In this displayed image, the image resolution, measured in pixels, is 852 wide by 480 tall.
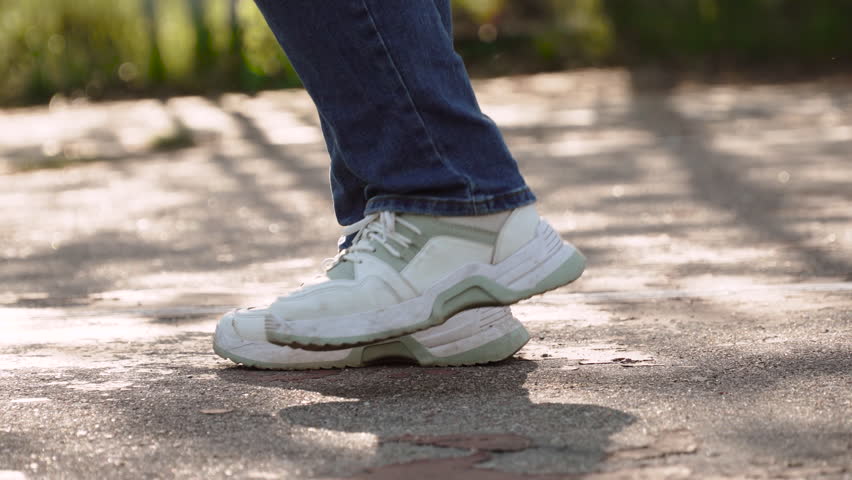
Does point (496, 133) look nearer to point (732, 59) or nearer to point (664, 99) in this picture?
point (664, 99)

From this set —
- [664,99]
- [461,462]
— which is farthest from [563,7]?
[461,462]

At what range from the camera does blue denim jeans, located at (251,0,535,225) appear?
1.84 m

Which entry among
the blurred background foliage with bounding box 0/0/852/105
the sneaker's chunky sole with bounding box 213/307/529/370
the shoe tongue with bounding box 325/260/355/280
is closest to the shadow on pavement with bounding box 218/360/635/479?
the sneaker's chunky sole with bounding box 213/307/529/370

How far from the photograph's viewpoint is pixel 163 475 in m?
1.41

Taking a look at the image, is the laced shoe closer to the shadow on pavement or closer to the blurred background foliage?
the shadow on pavement

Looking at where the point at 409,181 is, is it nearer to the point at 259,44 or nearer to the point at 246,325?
the point at 246,325

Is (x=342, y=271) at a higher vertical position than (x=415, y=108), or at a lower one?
lower

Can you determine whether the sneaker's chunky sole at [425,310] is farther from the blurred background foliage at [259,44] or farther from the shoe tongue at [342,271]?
the blurred background foliage at [259,44]

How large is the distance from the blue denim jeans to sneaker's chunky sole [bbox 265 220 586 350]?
10cm

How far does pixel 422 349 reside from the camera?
1939 mm

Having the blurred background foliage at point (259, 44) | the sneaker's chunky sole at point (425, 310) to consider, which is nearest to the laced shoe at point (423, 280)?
the sneaker's chunky sole at point (425, 310)

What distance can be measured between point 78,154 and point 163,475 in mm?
5042

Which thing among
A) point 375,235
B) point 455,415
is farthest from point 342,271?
point 455,415

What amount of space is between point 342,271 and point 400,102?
0.29 metres
